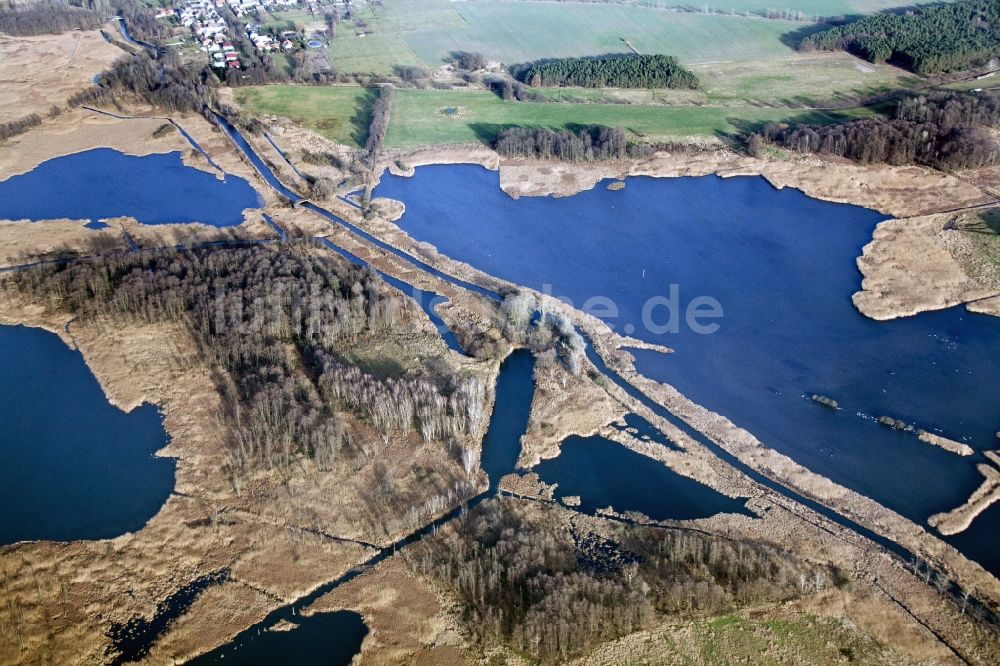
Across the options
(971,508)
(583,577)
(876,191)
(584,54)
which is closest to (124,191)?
(583,577)

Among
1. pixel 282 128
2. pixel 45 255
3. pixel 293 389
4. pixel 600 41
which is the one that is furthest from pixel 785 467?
pixel 600 41

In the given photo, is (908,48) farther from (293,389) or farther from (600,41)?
(293,389)

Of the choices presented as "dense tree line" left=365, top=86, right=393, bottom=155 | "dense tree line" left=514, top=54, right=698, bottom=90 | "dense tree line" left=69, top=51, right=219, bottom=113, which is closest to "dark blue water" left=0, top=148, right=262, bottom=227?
"dense tree line" left=69, top=51, right=219, bottom=113

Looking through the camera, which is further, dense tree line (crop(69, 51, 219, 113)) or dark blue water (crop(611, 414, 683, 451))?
dense tree line (crop(69, 51, 219, 113))

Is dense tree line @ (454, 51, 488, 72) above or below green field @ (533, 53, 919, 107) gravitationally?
above

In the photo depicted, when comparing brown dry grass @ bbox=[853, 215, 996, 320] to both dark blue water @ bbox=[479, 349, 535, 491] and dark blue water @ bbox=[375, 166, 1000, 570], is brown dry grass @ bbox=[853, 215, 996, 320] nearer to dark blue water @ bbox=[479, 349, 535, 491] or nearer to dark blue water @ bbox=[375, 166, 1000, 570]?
dark blue water @ bbox=[375, 166, 1000, 570]

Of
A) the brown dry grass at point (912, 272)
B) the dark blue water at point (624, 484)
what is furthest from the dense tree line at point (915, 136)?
the dark blue water at point (624, 484)

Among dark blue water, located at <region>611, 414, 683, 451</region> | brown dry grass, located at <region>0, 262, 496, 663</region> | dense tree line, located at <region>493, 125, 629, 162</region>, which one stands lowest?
brown dry grass, located at <region>0, 262, 496, 663</region>
